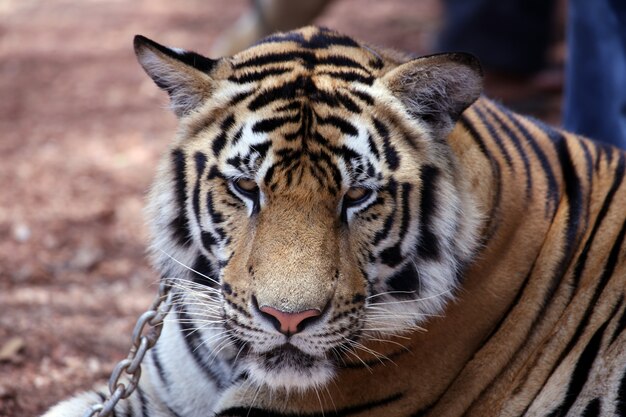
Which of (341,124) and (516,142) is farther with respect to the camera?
(516,142)

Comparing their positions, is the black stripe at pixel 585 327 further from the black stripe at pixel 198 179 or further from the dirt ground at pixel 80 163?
the dirt ground at pixel 80 163

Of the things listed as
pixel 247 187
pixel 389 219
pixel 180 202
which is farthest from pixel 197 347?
pixel 389 219

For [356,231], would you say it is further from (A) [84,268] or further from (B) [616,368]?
(A) [84,268]

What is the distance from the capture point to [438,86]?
2.04m

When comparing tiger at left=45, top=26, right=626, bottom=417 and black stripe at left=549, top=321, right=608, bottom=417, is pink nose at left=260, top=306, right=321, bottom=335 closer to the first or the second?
tiger at left=45, top=26, right=626, bottom=417

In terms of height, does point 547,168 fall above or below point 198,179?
above

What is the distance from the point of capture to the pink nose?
1.84 m

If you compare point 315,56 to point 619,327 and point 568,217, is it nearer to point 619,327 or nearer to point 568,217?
point 568,217

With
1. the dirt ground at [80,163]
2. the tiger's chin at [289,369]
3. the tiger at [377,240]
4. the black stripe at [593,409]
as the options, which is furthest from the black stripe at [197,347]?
the black stripe at [593,409]

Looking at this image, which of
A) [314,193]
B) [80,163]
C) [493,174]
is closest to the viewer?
[314,193]

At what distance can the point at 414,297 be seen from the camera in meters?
2.13

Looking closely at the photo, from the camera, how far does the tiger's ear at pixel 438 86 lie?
199 cm

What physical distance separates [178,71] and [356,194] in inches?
20.7

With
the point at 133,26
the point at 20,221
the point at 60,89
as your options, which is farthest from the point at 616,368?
the point at 133,26
